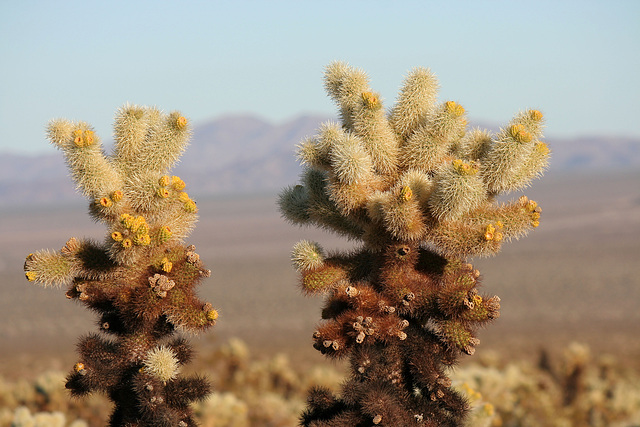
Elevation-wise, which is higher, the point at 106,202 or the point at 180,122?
the point at 180,122

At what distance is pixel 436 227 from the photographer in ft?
16.5

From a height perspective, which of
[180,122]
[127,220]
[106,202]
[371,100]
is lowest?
[127,220]

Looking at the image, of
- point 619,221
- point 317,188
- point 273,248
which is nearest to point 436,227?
point 317,188

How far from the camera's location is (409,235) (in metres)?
4.93

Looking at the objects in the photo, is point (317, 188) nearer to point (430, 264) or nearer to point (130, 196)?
point (430, 264)

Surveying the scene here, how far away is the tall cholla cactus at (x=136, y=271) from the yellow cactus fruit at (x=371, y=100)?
4.55 feet

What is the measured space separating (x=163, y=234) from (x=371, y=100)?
185cm

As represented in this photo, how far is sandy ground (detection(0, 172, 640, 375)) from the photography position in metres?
19.8

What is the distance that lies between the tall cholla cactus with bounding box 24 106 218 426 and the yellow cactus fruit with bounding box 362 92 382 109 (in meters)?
1.39

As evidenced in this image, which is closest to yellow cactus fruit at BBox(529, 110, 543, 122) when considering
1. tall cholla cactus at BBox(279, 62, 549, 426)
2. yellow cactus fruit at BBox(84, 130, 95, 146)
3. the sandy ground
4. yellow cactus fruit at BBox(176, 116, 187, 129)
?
tall cholla cactus at BBox(279, 62, 549, 426)

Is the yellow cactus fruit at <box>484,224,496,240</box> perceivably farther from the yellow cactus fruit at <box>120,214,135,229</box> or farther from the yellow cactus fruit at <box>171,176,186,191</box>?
the yellow cactus fruit at <box>120,214,135,229</box>

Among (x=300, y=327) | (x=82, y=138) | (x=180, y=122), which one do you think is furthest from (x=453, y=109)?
(x=300, y=327)

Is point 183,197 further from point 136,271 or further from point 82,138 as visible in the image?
point 82,138

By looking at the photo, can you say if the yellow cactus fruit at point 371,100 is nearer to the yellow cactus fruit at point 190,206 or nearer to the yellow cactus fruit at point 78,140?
the yellow cactus fruit at point 190,206
